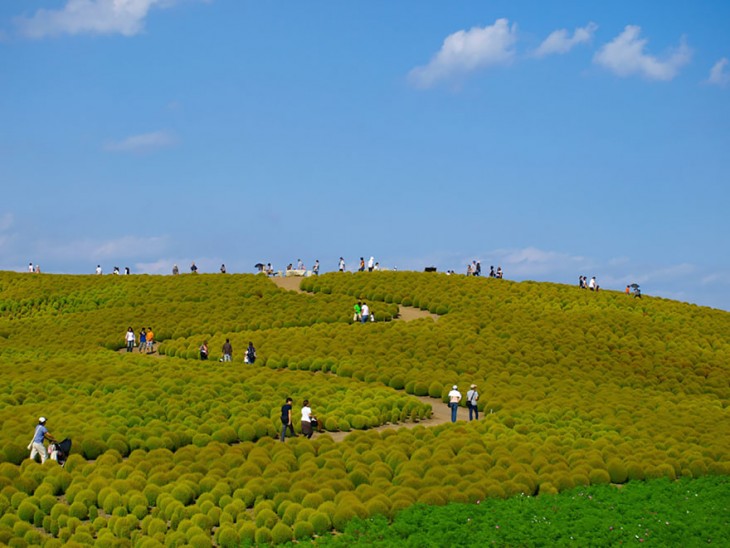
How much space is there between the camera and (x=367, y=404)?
3525cm

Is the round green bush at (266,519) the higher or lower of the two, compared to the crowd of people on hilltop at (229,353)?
lower

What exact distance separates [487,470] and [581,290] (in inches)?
1680

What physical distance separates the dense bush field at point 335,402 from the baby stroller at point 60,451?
56 centimetres

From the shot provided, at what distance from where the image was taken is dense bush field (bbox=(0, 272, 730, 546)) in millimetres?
24172

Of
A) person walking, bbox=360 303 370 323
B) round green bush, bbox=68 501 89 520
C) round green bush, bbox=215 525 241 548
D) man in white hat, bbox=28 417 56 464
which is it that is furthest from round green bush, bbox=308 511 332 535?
person walking, bbox=360 303 370 323

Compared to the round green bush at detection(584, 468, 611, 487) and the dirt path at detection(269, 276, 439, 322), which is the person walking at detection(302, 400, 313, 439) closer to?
the round green bush at detection(584, 468, 611, 487)

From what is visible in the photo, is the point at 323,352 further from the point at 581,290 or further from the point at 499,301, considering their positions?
the point at 581,290

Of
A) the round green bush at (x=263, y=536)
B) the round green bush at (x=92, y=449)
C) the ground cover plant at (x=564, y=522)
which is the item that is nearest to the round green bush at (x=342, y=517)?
the ground cover plant at (x=564, y=522)

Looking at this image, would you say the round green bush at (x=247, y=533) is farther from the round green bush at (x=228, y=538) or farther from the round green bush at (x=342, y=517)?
the round green bush at (x=342, y=517)

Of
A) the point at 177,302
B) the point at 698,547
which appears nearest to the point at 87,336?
the point at 177,302

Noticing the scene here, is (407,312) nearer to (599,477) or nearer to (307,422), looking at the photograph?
(307,422)

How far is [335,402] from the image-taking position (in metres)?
35.4

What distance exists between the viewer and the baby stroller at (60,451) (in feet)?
92.0

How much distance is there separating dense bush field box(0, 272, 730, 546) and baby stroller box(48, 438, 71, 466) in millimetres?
563
